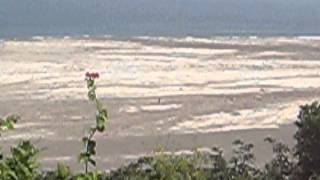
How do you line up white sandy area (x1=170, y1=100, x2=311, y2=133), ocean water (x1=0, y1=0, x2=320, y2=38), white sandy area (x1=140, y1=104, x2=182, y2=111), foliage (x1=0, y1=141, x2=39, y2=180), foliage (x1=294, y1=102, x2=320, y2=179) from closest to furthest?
foliage (x1=0, y1=141, x2=39, y2=180) < foliage (x1=294, y1=102, x2=320, y2=179) < white sandy area (x1=170, y1=100, x2=311, y2=133) < white sandy area (x1=140, y1=104, x2=182, y2=111) < ocean water (x1=0, y1=0, x2=320, y2=38)

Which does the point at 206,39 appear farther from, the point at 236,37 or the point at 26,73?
the point at 26,73

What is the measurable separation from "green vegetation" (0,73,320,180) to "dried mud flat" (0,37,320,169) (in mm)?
7941

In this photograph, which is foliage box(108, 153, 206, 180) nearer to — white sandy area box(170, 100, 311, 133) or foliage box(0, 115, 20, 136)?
foliage box(0, 115, 20, 136)

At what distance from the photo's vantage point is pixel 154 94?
2325cm

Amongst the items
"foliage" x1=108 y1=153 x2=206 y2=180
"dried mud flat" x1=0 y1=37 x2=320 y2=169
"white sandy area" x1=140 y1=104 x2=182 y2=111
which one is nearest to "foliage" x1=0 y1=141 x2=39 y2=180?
"foliage" x1=108 y1=153 x2=206 y2=180

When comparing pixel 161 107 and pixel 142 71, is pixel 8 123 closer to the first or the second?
→ pixel 161 107

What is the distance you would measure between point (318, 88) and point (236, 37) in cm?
2046

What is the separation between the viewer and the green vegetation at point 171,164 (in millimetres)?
3207

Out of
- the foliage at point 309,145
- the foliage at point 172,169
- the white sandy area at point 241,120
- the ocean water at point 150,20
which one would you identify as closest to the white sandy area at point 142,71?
the white sandy area at point 241,120

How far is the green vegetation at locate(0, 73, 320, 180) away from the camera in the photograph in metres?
3.21

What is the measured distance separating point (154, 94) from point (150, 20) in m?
39.6

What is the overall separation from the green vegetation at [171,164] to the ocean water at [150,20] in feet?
119

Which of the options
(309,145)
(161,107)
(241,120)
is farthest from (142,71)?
(309,145)

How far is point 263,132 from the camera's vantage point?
1898 cm
